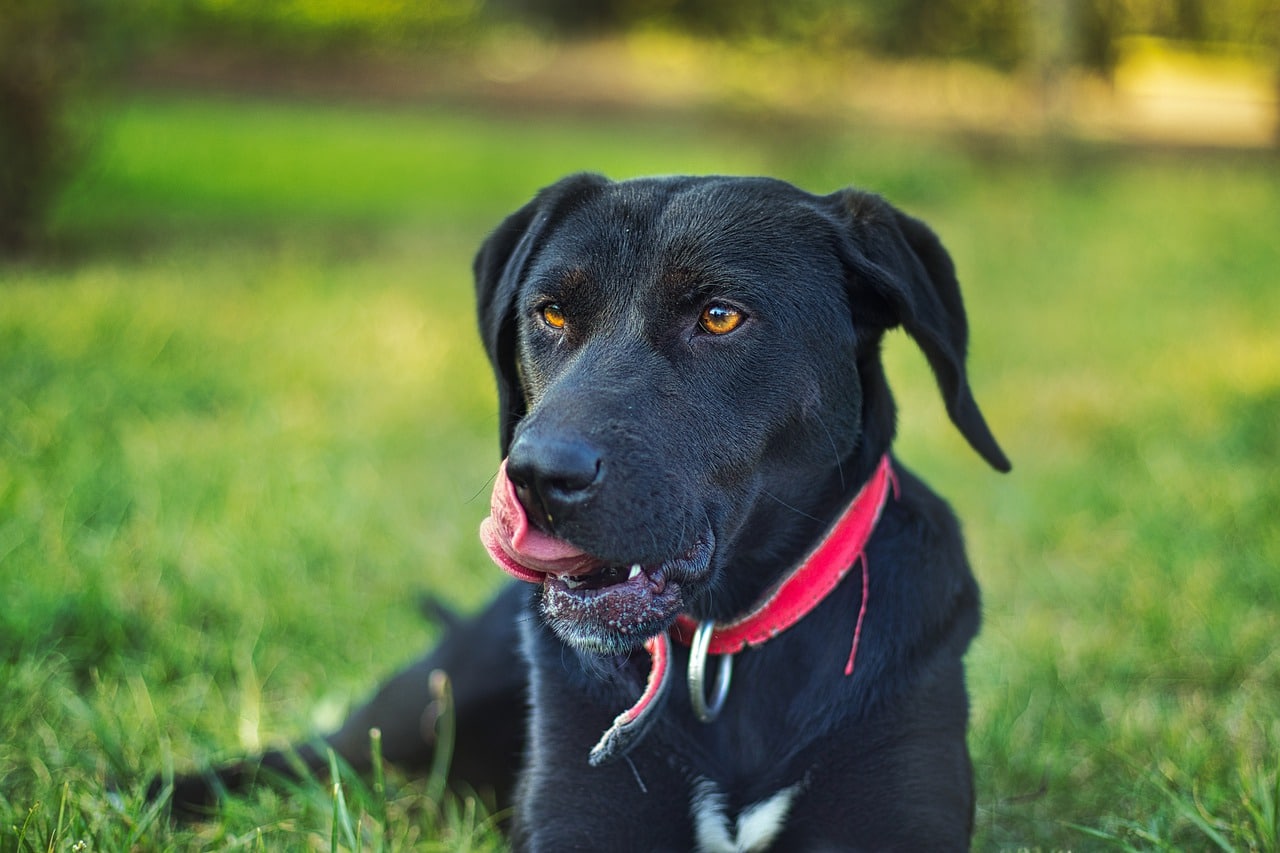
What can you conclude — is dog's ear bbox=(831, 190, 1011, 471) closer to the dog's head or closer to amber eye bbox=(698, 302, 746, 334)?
the dog's head

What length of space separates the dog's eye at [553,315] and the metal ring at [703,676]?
65 centimetres

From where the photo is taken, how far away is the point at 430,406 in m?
5.83

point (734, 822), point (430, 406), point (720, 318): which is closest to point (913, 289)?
point (720, 318)

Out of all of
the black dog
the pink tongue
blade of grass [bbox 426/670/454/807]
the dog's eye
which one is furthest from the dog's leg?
the pink tongue

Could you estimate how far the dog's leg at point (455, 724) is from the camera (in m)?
2.94

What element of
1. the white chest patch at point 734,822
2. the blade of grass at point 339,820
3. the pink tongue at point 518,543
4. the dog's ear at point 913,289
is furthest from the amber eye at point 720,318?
the blade of grass at point 339,820

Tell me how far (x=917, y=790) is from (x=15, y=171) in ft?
24.8

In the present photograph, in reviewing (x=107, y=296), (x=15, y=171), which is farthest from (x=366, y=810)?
(x=15, y=171)

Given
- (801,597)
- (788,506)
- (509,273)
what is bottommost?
(801,597)

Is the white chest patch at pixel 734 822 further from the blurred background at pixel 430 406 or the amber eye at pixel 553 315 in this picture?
the amber eye at pixel 553 315

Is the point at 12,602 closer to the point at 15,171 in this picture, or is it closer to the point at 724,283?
the point at 724,283

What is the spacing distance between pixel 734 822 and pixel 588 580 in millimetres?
559

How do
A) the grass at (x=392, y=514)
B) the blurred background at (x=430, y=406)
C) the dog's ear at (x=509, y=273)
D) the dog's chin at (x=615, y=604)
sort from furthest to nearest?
the blurred background at (x=430, y=406)
the grass at (x=392, y=514)
the dog's ear at (x=509, y=273)
the dog's chin at (x=615, y=604)

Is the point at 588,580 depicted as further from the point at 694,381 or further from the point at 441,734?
the point at 441,734
